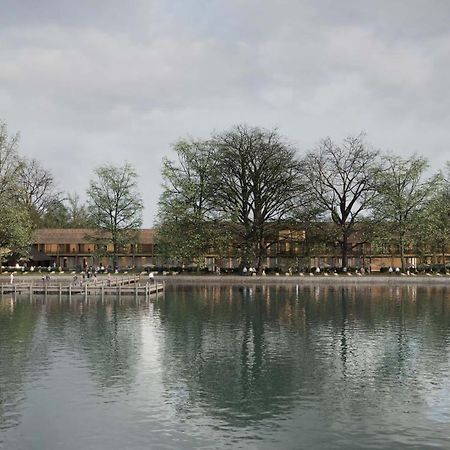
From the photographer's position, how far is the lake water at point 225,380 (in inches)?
701

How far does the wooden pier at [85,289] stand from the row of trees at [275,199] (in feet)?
58.1

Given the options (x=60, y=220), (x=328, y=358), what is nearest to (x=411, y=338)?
(x=328, y=358)

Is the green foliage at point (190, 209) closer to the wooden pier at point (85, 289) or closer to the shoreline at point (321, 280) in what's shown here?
the shoreline at point (321, 280)

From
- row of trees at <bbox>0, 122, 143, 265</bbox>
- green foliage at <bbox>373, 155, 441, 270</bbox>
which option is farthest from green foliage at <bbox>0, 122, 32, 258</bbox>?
green foliage at <bbox>373, 155, 441, 270</bbox>

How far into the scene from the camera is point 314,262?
112 m

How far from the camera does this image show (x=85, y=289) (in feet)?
211

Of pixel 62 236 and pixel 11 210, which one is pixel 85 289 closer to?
pixel 11 210

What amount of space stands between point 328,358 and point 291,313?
59.1 ft

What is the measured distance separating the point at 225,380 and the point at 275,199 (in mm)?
61526

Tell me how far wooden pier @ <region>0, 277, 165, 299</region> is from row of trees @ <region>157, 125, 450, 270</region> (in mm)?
17706

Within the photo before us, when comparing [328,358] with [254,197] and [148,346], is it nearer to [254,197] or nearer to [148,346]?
[148,346]

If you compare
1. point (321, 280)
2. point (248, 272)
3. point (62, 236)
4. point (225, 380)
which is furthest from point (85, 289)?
point (62, 236)

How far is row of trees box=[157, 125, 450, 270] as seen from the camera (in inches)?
3285

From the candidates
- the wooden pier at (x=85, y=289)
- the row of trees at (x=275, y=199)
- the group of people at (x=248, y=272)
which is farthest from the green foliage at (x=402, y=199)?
the wooden pier at (x=85, y=289)
